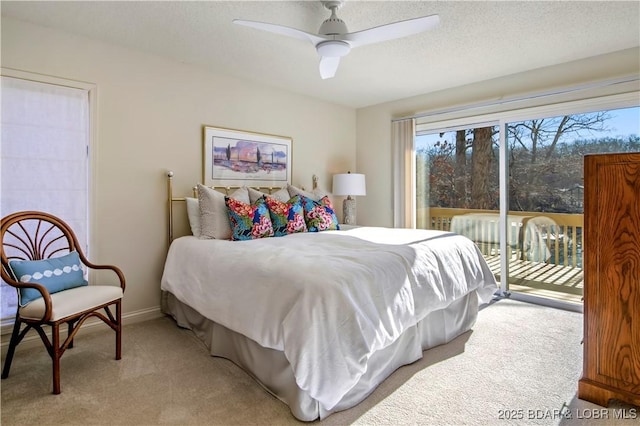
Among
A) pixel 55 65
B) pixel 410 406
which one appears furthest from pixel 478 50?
pixel 55 65

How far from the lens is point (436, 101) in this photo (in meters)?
4.51

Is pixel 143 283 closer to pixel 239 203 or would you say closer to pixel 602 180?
pixel 239 203

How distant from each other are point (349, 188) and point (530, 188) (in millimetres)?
2098

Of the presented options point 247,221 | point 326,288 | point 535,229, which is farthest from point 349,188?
point 326,288

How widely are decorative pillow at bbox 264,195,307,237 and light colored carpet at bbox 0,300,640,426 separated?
123 centimetres

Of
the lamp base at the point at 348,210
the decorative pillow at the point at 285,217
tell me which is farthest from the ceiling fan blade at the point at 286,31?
the lamp base at the point at 348,210

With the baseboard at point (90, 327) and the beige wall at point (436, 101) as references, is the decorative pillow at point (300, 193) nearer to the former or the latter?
the beige wall at point (436, 101)

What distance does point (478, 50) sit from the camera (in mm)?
3213

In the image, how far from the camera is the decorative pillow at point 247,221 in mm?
3088

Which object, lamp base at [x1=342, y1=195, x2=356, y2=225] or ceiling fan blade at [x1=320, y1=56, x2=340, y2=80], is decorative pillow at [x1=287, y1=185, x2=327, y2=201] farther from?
ceiling fan blade at [x1=320, y1=56, x2=340, y2=80]

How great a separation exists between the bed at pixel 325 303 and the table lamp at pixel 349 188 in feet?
5.42

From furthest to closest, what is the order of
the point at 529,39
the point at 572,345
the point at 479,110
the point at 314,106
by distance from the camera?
1. the point at 314,106
2. the point at 479,110
3. the point at 529,39
4. the point at 572,345

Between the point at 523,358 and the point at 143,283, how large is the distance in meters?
3.20

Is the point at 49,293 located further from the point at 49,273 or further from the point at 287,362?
the point at 287,362
